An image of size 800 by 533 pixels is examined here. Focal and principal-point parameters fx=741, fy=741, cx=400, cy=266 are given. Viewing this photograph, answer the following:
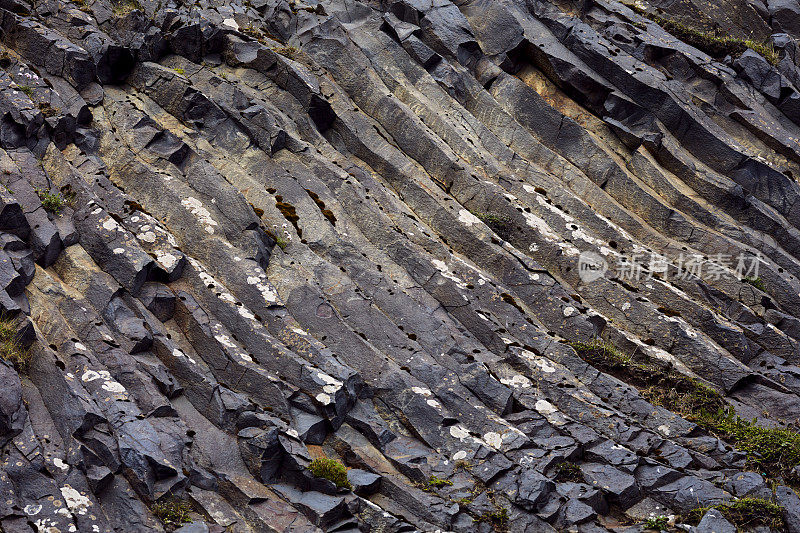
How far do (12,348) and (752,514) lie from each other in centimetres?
2143

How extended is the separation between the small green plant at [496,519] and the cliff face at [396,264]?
124 millimetres

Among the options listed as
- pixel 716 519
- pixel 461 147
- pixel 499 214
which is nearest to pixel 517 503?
pixel 716 519

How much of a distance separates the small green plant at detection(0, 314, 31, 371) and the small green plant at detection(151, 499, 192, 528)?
216 inches

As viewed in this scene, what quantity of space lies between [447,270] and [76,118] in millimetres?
15108

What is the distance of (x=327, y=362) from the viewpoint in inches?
911

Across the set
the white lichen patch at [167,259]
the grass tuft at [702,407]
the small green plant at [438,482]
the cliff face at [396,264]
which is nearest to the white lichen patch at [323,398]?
the cliff face at [396,264]

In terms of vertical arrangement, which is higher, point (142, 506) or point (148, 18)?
point (148, 18)

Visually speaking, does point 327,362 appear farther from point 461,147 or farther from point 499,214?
point 461,147

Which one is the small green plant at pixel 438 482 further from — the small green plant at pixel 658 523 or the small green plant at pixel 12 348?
the small green plant at pixel 12 348

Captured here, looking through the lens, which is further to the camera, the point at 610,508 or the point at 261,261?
the point at 261,261

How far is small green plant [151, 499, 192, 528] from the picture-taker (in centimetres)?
1884

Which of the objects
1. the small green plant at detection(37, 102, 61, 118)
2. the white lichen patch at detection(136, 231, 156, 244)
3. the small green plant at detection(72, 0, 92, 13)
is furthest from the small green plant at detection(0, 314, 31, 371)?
the small green plant at detection(72, 0, 92, 13)

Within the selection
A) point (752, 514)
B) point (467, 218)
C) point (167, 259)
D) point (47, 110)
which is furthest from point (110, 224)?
point (752, 514)

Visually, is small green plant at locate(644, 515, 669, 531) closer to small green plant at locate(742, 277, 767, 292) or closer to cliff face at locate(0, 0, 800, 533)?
cliff face at locate(0, 0, 800, 533)
